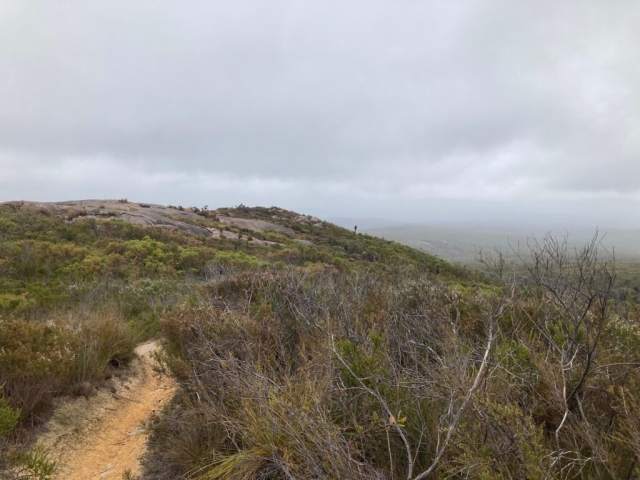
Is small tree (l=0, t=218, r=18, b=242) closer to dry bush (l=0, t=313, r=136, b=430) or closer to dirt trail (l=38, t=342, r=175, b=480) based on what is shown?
dry bush (l=0, t=313, r=136, b=430)

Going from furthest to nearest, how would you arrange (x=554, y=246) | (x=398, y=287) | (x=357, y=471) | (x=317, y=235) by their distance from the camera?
(x=317, y=235)
(x=398, y=287)
(x=554, y=246)
(x=357, y=471)

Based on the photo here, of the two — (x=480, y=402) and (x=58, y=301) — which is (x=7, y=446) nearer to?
(x=480, y=402)

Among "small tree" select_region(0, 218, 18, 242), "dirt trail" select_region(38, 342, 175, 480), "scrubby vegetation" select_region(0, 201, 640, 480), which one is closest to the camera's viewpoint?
"scrubby vegetation" select_region(0, 201, 640, 480)

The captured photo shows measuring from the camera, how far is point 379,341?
3607 mm

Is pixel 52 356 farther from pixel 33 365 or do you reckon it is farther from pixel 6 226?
pixel 6 226

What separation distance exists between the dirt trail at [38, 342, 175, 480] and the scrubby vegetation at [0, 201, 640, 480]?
0.24 m

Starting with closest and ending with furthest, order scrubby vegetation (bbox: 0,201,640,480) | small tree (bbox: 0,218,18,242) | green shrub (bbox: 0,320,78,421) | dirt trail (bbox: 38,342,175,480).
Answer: scrubby vegetation (bbox: 0,201,640,480)
dirt trail (bbox: 38,342,175,480)
green shrub (bbox: 0,320,78,421)
small tree (bbox: 0,218,18,242)

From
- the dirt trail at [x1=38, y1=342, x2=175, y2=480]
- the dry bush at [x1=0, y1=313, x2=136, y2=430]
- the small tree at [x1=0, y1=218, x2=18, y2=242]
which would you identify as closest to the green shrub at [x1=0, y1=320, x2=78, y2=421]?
the dry bush at [x1=0, y1=313, x2=136, y2=430]

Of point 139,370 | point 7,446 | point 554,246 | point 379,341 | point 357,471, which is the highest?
point 554,246

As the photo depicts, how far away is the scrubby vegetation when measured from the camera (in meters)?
2.13

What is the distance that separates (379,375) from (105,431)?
3.42 meters

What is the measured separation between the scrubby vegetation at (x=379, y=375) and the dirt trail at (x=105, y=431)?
24cm

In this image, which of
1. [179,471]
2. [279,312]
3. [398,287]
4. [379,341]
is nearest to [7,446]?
[179,471]

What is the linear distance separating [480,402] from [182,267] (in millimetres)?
15445
